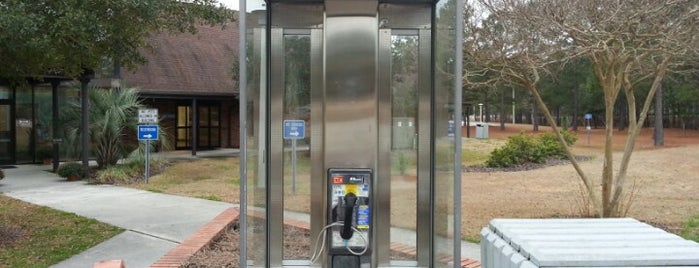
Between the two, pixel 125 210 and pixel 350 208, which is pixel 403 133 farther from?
pixel 125 210

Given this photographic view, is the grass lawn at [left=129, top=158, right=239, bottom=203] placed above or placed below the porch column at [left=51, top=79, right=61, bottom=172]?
below

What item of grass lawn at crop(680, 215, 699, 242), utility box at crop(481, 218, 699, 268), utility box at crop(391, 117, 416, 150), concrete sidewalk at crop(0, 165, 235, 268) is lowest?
concrete sidewalk at crop(0, 165, 235, 268)

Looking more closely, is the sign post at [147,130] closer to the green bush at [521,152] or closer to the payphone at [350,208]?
the green bush at [521,152]

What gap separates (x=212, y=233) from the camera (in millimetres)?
7203

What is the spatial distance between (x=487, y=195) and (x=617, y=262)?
31.8ft

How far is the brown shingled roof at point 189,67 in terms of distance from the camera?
22.4 meters

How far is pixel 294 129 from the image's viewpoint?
18.3 ft

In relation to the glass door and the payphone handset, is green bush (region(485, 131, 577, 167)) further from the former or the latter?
the payphone handset

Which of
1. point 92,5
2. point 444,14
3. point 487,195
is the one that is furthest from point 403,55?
point 487,195

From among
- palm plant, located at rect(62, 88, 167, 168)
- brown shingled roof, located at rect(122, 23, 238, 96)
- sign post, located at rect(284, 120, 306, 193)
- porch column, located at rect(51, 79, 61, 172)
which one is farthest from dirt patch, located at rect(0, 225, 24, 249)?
brown shingled roof, located at rect(122, 23, 238, 96)

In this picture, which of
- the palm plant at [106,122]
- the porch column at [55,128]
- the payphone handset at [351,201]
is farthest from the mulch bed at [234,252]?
the porch column at [55,128]

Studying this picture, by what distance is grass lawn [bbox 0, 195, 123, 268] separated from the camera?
680 centimetres

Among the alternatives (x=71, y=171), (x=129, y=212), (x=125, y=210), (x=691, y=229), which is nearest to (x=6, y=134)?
(x=71, y=171)

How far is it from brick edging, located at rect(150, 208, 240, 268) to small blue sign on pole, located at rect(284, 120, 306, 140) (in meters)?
1.61
